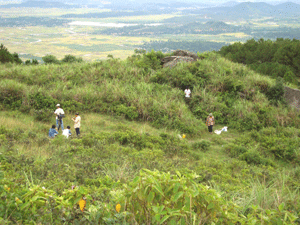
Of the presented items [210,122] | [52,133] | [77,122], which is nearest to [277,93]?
[210,122]

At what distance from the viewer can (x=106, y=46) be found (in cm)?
12862

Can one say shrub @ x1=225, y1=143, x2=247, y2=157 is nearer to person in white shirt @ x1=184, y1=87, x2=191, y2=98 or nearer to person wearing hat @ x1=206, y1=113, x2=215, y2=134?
person wearing hat @ x1=206, y1=113, x2=215, y2=134

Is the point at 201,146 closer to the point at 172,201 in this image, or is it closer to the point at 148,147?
the point at 148,147

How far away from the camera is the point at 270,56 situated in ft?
91.6

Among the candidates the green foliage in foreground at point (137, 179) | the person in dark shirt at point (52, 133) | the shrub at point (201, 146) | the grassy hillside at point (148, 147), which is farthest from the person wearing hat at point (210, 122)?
the person in dark shirt at point (52, 133)

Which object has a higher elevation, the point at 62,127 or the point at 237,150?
the point at 62,127

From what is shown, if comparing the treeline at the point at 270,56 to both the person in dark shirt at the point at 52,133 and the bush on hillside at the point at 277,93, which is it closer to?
the bush on hillside at the point at 277,93

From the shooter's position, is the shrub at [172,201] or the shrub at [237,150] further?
the shrub at [237,150]

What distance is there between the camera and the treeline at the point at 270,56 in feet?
75.9

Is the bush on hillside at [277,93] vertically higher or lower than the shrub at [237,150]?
higher

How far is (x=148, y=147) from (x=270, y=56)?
24.0m

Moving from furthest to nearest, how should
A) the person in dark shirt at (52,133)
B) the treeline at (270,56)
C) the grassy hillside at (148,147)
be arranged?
the treeline at (270,56) → the person in dark shirt at (52,133) → the grassy hillside at (148,147)

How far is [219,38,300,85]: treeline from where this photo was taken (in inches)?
910

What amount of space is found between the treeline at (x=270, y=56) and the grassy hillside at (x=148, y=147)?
20.8 ft
